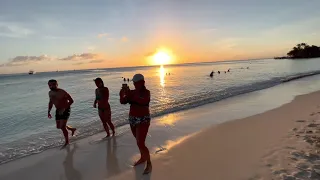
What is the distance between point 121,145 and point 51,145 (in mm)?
2369

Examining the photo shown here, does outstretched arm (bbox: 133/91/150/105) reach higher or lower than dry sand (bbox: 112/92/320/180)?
higher

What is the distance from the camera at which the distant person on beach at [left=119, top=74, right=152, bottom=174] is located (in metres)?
4.48

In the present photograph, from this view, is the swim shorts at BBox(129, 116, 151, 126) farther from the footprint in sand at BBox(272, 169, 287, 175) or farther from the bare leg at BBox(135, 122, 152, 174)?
the footprint in sand at BBox(272, 169, 287, 175)

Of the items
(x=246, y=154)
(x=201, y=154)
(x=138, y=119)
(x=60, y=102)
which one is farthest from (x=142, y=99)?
(x=60, y=102)

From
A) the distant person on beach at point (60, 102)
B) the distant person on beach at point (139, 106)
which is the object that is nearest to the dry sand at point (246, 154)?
the distant person on beach at point (139, 106)

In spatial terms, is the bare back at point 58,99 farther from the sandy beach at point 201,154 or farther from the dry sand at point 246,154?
the dry sand at point 246,154

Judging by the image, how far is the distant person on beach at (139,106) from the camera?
448 centimetres

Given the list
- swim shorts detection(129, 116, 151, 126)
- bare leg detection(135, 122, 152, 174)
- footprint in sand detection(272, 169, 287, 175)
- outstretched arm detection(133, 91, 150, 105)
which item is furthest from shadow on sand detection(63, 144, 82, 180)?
footprint in sand detection(272, 169, 287, 175)

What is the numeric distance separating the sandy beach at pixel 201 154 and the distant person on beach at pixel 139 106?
76 centimetres

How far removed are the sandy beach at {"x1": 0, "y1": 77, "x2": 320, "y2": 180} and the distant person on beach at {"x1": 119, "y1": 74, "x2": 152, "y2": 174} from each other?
2.50 feet

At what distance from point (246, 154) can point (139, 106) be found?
2750 mm

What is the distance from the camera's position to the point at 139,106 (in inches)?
185

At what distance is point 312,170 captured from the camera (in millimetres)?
4551

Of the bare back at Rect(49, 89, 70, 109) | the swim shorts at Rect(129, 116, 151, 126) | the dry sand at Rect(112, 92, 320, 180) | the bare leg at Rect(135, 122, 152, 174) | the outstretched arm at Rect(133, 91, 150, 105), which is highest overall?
the outstretched arm at Rect(133, 91, 150, 105)
